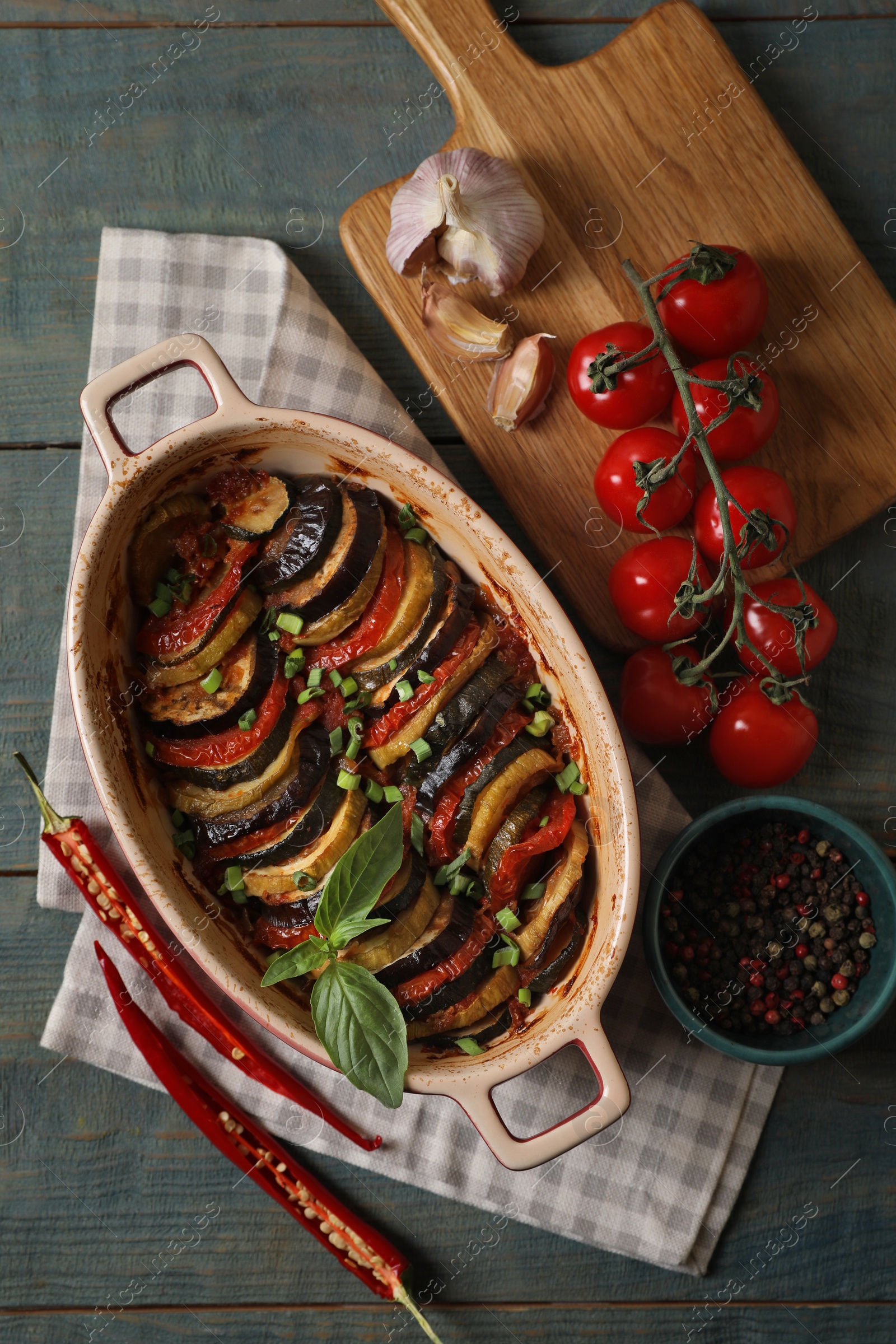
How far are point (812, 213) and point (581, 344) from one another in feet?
2.58

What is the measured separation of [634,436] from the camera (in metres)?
2.36

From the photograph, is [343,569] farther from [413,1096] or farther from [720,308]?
[413,1096]

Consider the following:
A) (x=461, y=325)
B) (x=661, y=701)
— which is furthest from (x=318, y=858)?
(x=461, y=325)

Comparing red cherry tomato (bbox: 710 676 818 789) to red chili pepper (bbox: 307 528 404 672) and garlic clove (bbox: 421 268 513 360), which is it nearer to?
red chili pepper (bbox: 307 528 404 672)

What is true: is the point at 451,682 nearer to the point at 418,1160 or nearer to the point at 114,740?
the point at 114,740

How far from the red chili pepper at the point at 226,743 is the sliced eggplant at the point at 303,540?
0.80 feet

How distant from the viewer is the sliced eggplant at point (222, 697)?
85.4 inches

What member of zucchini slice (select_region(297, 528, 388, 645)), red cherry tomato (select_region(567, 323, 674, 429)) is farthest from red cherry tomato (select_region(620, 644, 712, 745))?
zucchini slice (select_region(297, 528, 388, 645))

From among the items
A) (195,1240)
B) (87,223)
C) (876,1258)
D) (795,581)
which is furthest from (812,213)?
(195,1240)

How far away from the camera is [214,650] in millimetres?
2160

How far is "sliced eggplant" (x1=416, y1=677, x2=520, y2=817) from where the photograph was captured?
215cm

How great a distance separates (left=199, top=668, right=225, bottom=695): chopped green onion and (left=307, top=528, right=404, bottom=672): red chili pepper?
0.22 m

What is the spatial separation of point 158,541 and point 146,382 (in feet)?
1.28

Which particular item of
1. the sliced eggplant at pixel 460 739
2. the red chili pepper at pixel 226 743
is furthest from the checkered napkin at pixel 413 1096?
the sliced eggplant at pixel 460 739
